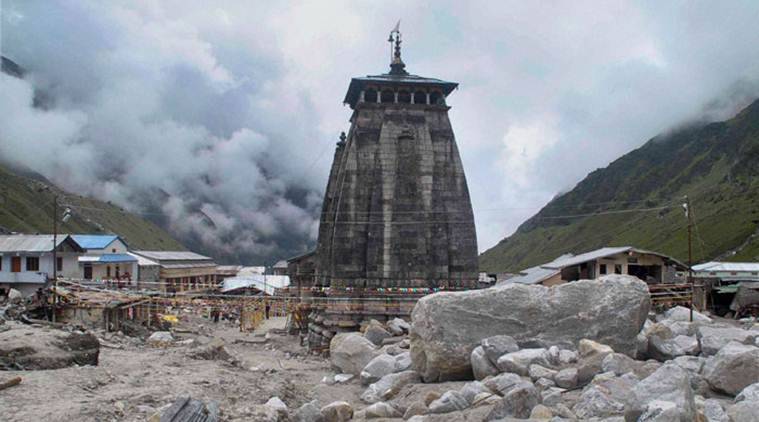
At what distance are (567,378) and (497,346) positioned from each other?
2.56 m

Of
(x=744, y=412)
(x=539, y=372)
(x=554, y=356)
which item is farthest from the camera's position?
(x=554, y=356)

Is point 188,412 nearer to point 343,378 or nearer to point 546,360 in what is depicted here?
point 546,360

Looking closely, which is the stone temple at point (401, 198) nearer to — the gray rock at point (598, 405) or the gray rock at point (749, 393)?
the gray rock at point (598, 405)

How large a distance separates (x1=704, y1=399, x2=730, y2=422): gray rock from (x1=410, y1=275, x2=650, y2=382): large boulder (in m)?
5.63

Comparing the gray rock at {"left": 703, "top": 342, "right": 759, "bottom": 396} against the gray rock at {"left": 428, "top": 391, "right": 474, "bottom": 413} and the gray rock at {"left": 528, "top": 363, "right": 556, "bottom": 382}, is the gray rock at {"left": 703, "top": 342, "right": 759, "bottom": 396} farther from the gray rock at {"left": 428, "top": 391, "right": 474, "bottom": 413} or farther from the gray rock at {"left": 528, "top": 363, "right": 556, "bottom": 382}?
the gray rock at {"left": 428, "top": 391, "right": 474, "bottom": 413}

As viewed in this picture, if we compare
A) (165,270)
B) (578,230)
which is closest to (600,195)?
(578,230)

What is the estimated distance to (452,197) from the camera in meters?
35.1

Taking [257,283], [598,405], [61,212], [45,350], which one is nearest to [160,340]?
[45,350]

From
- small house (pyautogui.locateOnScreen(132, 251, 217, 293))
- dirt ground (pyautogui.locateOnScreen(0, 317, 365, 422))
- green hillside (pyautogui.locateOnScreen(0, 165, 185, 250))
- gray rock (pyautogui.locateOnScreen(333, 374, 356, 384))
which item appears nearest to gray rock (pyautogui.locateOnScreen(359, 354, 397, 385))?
dirt ground (pyautogui.locateOnScreen(0, 317, 365, 422))

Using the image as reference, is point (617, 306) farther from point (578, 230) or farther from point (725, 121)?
point (725, 121)

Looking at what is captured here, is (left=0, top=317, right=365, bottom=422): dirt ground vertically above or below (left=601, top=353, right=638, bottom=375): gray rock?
below

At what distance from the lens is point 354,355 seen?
2241 centimetres

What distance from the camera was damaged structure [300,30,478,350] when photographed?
1315 inches

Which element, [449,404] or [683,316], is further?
[683,316]
